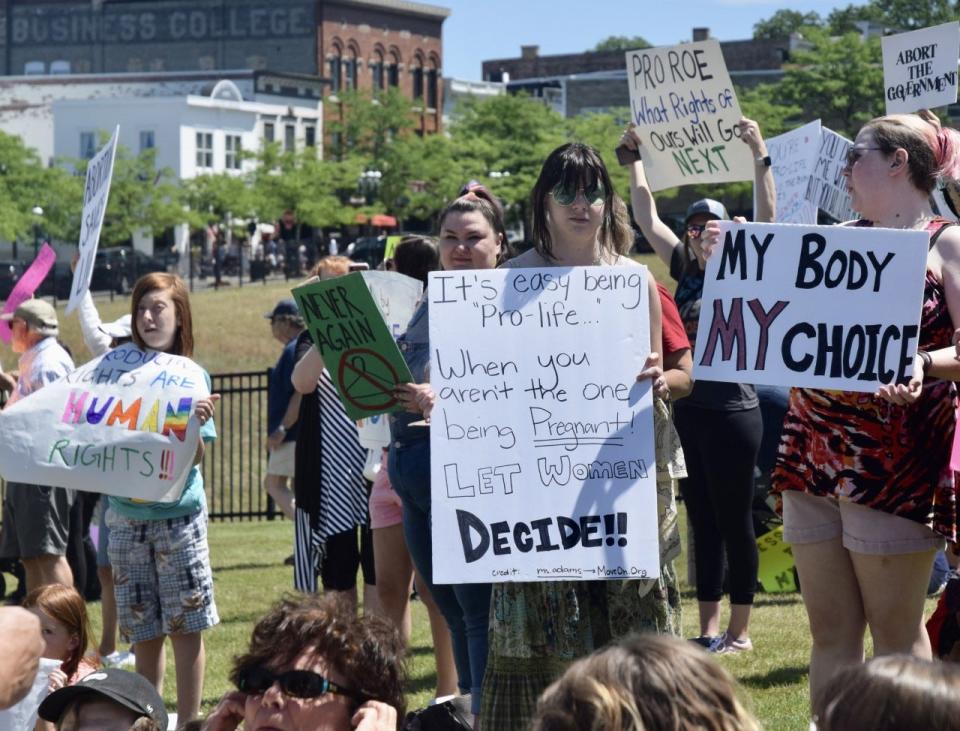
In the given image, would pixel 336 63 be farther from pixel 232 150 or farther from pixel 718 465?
pixel 718 465

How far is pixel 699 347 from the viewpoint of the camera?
15.1 feet

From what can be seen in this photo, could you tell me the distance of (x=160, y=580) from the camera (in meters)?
6.16

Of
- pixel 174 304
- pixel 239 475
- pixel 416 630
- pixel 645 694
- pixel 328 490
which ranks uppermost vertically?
pixel 174 304

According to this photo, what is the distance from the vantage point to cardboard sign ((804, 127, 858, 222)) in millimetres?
8711

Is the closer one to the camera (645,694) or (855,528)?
(645,694)

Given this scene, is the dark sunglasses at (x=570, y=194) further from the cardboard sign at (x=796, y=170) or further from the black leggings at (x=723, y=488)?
the cardboard sign at (x=796, y=170)

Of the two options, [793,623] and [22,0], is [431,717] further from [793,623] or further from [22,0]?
[22,0]

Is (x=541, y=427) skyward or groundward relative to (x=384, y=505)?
skyward

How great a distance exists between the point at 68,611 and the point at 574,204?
2232mm

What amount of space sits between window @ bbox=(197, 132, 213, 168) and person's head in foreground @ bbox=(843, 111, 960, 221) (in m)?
69.5

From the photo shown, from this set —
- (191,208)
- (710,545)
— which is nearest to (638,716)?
(710,545)

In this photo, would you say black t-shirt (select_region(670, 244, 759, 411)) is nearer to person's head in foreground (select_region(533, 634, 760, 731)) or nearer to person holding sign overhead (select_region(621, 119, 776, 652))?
person holding sign overhead (select_region(621, 119, 776, 652))

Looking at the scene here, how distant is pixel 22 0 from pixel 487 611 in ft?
327

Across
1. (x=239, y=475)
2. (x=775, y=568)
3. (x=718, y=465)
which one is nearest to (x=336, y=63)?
(x=239, y=475)
